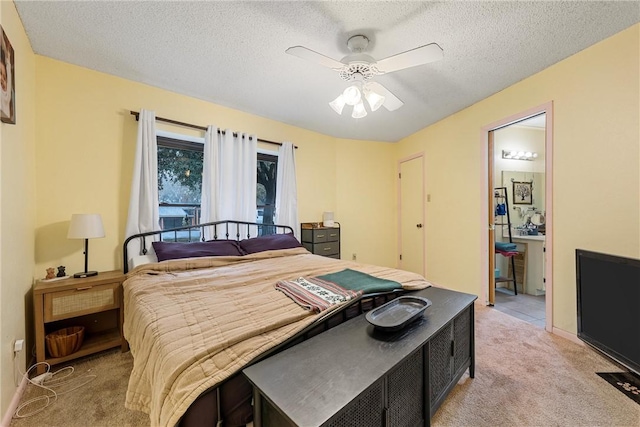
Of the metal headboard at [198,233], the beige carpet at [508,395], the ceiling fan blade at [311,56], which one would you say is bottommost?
the beige carpet at [508,395]

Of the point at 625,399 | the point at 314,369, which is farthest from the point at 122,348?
the point at 625,399

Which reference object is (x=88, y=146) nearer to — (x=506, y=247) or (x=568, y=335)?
(x=568, y=335)

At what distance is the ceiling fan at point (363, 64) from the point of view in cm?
171

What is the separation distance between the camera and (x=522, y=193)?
427cm

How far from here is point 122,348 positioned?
2207 millimetres

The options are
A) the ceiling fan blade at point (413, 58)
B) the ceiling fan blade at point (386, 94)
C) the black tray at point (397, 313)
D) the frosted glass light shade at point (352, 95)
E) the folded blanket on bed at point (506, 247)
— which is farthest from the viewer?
the folded blanket on bed at point (506, 247)

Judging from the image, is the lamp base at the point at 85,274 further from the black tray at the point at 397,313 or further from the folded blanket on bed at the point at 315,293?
the black tray at the point at 397,313

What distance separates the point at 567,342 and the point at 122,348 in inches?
154

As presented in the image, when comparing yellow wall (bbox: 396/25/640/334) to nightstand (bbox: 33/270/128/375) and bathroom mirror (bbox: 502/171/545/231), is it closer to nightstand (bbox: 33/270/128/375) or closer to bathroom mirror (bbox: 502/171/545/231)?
bathroom mirror (bbox: 502/171/545/231)

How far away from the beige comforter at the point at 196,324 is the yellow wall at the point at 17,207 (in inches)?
23.5

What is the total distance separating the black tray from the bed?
0.45ft

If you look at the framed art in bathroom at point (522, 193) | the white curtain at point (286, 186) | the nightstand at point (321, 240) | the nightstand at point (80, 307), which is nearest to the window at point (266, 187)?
the white curtain at point (286, 186)

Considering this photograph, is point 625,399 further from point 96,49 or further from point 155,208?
point 96,49

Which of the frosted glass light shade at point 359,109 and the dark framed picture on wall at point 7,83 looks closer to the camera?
the dark framed picture on wall at point 7,83
